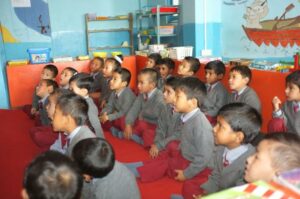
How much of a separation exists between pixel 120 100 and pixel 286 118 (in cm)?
174

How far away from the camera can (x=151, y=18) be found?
20.7 ft

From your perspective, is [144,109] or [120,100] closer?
[144,109]

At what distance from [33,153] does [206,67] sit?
2.03 m

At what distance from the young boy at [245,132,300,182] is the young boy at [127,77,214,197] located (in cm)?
108

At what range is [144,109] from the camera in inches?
134

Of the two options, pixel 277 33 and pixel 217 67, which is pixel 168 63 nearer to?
pixel 217 67

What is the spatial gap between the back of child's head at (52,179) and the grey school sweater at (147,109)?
7.00 ft

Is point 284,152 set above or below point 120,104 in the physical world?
above

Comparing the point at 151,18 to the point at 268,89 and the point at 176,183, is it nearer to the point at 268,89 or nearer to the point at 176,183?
the point at 268,89

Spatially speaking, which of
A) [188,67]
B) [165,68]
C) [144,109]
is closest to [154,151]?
[144,109]

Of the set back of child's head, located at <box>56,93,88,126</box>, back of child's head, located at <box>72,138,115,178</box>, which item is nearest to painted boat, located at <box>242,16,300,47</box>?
back of child's head, located at <box>56,93,88,126</box>

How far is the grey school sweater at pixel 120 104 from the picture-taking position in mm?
3553

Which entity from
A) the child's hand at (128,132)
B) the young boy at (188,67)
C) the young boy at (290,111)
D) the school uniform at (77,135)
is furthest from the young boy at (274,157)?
the young boy at (188,67)

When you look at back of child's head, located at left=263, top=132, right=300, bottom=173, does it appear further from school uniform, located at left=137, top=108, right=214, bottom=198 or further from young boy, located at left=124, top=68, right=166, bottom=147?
young boy, located at left=124, top=68, right=166, bottom=147
